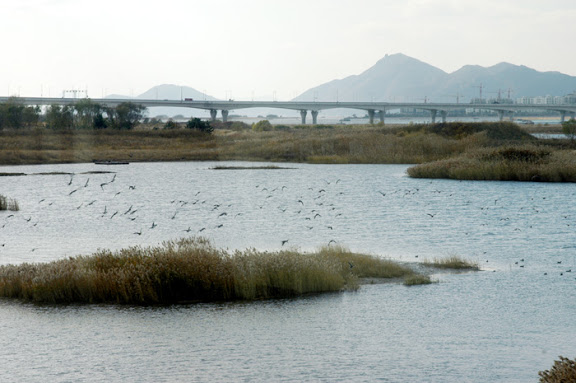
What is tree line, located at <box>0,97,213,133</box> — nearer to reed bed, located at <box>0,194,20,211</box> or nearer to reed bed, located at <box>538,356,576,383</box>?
reed bed, located at <box>0,194,20,211</box>

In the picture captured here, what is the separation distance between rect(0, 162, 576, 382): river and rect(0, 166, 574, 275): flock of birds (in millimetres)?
254

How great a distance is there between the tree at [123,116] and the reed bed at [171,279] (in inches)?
4184

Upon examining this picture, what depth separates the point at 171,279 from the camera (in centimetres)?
2173

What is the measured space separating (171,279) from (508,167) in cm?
4733

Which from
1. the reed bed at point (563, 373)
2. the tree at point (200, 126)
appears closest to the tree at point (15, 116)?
the tree at point (200, 126)

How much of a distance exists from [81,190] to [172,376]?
45.1 meters

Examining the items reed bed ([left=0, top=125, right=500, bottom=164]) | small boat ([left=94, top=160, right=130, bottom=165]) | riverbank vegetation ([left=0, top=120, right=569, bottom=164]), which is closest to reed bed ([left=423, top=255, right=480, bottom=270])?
riverbank vegetation ([left=0, top=120, right=569, bottom=164])

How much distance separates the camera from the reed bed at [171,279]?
21625 millimetres

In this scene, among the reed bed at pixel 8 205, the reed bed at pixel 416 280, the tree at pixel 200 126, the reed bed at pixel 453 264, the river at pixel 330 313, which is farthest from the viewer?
the tree at pixel 200 126

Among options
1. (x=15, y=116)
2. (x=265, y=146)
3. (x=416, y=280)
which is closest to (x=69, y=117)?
(x=15, y=116)

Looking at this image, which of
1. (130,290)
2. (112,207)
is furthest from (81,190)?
(130,290)

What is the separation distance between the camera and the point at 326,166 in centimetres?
8388

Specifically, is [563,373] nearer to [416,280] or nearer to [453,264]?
[416,280]

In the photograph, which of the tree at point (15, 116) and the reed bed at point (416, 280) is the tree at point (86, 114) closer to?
the tree at point (15, 116)
